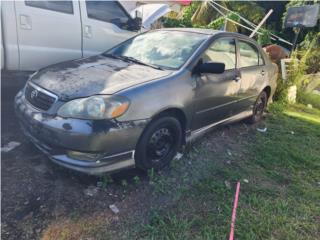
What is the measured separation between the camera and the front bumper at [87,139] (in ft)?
9.43

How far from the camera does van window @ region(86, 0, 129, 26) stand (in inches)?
207

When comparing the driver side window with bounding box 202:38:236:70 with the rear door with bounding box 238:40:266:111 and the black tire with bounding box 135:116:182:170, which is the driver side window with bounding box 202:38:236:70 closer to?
the rear door with bounding box 238:40:266:111

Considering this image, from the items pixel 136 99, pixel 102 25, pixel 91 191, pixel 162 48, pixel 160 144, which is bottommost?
pixel 91 191

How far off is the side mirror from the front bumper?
1.11m

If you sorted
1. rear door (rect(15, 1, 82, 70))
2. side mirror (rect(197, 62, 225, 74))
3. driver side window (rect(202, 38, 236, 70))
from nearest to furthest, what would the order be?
side mirror (rect(197, 62, 225, 74)), driver side window (rect(202, 38, 236, 70)), rear door (rect(15, 1, 82, 70))

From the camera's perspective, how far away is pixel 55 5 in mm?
4754

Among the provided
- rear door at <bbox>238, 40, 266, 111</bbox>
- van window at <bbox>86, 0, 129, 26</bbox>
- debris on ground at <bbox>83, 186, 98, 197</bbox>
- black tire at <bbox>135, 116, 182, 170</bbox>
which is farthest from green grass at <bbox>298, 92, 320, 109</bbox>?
debris on ground at <bbox>83, 186, 98, 197</bbox>

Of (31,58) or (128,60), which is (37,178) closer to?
(128,60)

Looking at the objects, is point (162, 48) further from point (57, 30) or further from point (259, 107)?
point (259, 107)

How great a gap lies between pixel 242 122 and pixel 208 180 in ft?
8.10

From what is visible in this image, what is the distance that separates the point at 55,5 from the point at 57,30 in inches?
14.2

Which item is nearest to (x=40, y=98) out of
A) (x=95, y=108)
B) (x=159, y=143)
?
(x=95, y=108)

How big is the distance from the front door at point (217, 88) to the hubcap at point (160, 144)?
462 millimetres

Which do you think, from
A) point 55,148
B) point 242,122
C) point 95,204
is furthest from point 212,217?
point 242,122
